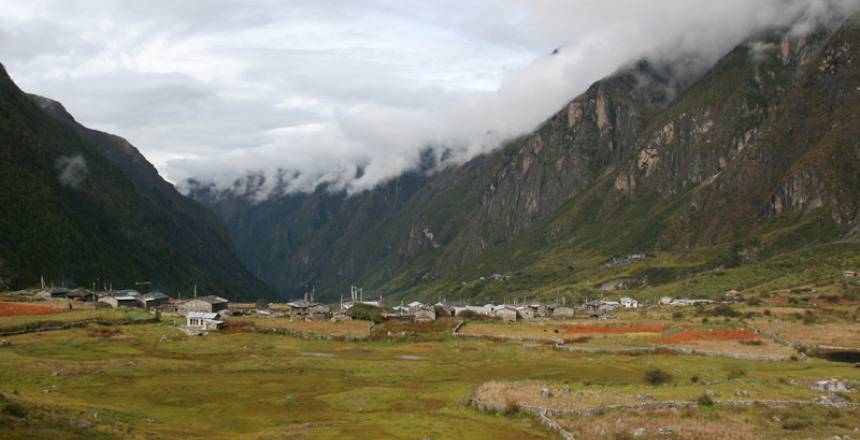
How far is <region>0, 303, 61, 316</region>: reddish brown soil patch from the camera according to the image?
399ft

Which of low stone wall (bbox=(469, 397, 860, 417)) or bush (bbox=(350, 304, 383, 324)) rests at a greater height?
bush (bbox=(350, 304, 383, 324))

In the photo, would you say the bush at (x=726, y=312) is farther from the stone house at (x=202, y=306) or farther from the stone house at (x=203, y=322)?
the stone house at (x=202, y=306)

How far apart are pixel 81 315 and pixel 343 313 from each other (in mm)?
67101

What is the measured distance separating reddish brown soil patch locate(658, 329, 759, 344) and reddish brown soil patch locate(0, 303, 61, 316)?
98504 mm

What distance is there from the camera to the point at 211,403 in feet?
222

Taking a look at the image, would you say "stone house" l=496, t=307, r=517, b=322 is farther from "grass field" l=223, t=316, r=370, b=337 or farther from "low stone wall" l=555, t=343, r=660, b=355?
"low stone wall" l=555, t=343, r=660, b=355

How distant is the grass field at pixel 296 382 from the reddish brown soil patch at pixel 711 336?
18.3 m

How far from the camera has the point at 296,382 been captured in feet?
266

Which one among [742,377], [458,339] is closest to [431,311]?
[458,339]

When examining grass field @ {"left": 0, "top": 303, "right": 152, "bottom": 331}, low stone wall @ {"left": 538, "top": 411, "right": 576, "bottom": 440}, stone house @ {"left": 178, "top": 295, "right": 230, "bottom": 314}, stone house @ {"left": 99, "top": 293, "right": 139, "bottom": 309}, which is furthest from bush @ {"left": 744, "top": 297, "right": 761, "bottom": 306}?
stone house @ {"left": 99, "top": 293, "right": 139, "bottom": 309}

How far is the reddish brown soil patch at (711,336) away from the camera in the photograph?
401 ft

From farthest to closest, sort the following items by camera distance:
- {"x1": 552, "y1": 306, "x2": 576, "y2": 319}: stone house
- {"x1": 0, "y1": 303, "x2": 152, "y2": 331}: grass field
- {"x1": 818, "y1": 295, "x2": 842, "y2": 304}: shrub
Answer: {"x1": 552, "y1": 306, "x2": 576, "y2": 319}: stone house, {"x1": 818, "y1": 295, "x2": 842, "y2": 304}: shrub, {"x1": 0, "y1": 303, "x2": 152, "y2": 331}: grass field

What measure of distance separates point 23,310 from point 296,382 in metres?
68.3

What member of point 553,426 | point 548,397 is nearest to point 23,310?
point 548,397
